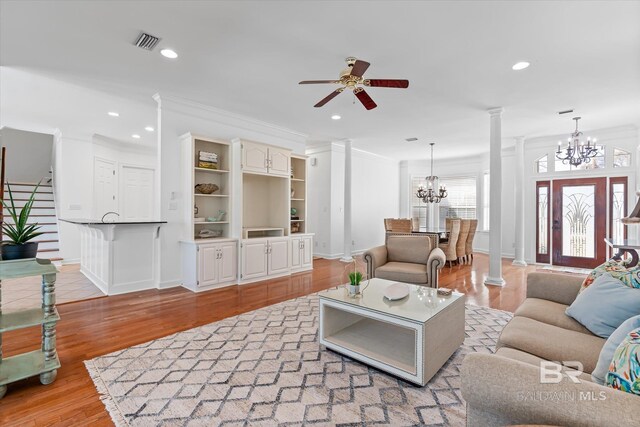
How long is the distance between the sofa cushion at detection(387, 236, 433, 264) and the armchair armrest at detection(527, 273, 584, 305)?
1.63 metres

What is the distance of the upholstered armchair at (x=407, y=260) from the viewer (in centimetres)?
379

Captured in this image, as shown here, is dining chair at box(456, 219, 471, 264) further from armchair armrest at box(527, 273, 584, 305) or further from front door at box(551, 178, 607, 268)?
armchair armrest at box(527, 273, 584, 305)

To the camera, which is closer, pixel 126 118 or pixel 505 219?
pixel 126 118

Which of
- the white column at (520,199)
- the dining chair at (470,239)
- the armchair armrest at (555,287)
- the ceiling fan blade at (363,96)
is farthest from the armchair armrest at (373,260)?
the white column at (520,199)

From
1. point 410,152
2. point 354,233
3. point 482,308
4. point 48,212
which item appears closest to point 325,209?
point 354,233

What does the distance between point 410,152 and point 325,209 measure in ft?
10.3

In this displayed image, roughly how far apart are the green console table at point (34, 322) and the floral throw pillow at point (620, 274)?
3784mm

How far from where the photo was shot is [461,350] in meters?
2.56

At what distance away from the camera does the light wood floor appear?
1.82m

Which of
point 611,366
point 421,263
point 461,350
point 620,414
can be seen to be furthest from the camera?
point 421,263

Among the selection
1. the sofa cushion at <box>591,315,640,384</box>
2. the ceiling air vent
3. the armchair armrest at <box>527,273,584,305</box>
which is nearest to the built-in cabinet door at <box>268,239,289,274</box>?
the ceiling air vent

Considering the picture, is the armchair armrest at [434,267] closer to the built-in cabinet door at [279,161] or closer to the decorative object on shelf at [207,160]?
the built-in cabinet door at [279,161]

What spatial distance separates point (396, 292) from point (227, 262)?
3.01 meters

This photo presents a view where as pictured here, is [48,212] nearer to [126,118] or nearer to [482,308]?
[126,118]
